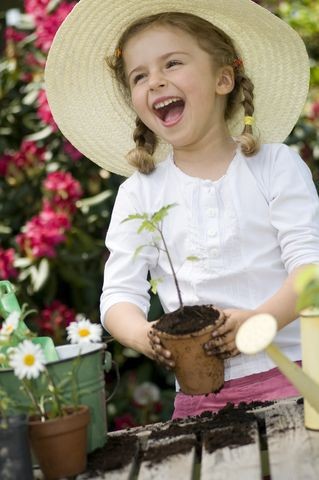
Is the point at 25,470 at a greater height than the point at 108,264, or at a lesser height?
greater

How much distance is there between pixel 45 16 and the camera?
15.8 ft

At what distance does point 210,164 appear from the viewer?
2.93 meters

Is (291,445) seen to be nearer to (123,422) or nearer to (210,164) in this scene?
(210,164)

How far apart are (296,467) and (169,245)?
42.1 inches

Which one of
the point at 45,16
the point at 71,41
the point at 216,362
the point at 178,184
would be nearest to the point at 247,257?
the point at 178,184

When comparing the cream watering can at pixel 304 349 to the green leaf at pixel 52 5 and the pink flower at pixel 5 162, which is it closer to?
the pink flower at pixel 5 162

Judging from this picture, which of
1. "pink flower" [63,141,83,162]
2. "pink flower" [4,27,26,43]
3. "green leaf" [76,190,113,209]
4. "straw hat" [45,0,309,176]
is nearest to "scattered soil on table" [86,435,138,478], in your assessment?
"straw hat" [45,0,309,176]

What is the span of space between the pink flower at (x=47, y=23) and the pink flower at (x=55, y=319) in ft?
3.87

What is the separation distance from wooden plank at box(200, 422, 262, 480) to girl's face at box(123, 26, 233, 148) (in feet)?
3.46

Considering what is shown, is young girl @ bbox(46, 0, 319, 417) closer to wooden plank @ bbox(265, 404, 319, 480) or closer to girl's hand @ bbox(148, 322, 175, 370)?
girl's hand @ bbox(148, 322, 175, 370)

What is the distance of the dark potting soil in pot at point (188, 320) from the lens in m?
2.21

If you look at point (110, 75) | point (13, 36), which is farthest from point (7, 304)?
point (13, 36)

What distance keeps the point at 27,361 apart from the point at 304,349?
53cm

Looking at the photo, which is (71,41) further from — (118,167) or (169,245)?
(169,245)
